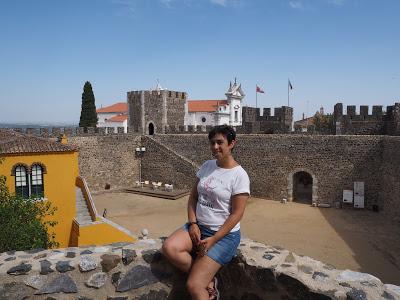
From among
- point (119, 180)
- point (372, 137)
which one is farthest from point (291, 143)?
point (119, 180)

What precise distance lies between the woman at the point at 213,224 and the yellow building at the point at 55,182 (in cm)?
847

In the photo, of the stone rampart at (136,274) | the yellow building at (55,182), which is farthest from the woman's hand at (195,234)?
the yellow building at (55,182)

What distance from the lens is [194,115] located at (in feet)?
143

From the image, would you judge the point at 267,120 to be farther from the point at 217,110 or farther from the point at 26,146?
the point at 217,110

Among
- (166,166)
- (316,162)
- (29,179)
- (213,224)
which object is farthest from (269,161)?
(213,224)

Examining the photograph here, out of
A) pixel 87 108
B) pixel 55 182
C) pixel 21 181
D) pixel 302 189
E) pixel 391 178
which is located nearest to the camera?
pixel 21 181

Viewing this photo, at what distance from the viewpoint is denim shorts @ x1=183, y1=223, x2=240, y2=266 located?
3.04 meters

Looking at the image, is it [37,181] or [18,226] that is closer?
[18,226]

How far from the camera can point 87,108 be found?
32.6 meters

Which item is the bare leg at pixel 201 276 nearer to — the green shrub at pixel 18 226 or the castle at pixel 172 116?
the green shrub at pixel 18 226

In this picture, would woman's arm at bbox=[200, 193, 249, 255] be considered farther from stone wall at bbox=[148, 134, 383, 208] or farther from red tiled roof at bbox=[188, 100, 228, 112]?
red tiled roof at bbox=[188, 100, 228, 112]

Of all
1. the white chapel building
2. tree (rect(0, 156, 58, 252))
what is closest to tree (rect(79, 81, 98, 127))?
the white chapel building

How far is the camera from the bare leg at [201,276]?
113 inches

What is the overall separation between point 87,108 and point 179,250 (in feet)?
103
